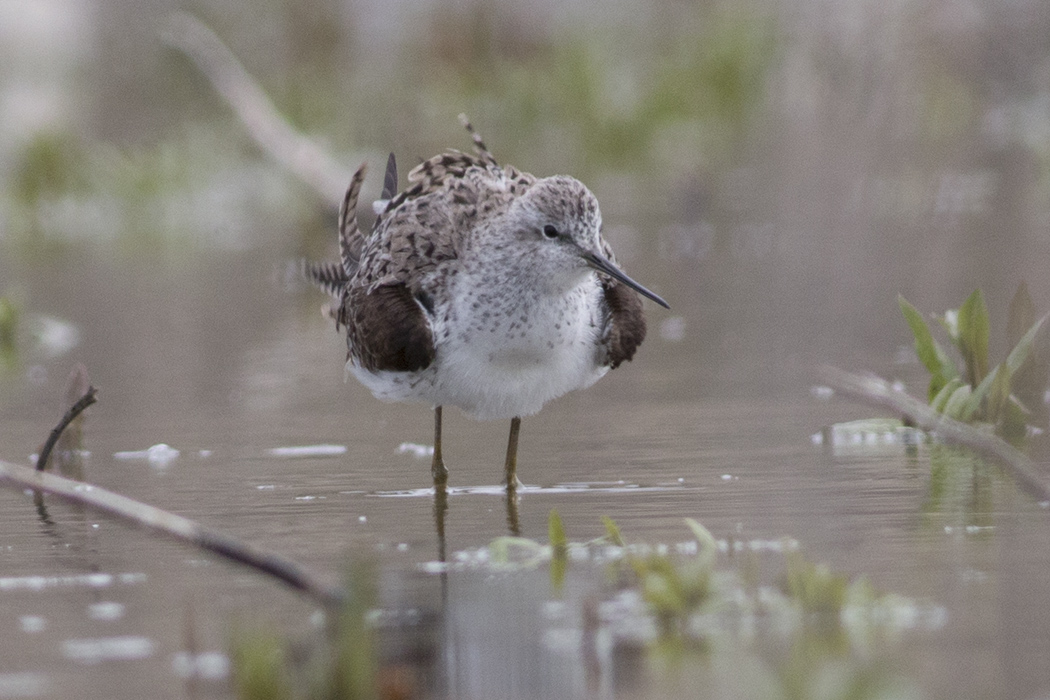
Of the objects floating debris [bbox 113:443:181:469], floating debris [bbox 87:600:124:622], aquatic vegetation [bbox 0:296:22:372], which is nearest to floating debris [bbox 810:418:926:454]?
floating debris [bbox 113:443:181:469]

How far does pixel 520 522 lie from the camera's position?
633cm

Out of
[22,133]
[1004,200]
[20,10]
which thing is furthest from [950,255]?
[20,10]

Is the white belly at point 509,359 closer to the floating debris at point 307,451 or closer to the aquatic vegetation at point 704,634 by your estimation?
the floating debris at point 307,451

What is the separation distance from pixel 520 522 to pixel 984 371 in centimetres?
221

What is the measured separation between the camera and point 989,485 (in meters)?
6.44

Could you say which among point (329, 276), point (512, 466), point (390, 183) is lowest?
point (512, 466)

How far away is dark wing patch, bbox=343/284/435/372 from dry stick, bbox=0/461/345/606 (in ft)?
6.88

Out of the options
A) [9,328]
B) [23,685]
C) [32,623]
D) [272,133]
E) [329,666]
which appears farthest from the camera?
[272,133]

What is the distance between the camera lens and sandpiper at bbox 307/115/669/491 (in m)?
6.89

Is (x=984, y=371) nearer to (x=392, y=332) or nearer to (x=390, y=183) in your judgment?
(x=392, y=332)

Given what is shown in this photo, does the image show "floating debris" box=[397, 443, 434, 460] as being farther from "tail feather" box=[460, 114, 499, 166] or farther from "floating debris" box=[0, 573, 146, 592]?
"floating debris" box=[0, 573, 146, 592]

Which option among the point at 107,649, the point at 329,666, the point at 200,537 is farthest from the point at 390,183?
the point at 329,666

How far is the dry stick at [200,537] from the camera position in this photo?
428 cm

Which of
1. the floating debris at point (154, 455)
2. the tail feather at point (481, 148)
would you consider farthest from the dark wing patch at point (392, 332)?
the floating debris at point (154, 455)
